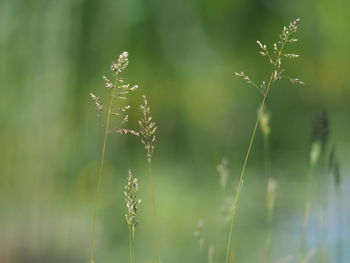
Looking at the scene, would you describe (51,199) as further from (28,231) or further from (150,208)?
(150,208)

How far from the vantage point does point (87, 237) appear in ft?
12.8

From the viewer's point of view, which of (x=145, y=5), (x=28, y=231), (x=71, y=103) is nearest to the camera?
(x=28, y=231)

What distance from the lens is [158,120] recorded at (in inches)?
199

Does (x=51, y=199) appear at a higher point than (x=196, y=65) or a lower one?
lower

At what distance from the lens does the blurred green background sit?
365cm

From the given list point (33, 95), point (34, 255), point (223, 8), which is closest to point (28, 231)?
point (34, 255)

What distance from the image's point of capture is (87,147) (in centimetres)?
407

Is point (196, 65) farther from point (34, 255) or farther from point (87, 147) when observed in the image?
point (34, 255)

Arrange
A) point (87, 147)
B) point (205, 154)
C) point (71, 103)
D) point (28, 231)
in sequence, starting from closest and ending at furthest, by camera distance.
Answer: point (28, 231) < point (71, 103) < point (87, 147) < point (205, 154)

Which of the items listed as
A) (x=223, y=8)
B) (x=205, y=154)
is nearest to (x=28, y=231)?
(x=205, y=154)

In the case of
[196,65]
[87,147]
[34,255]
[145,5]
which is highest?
[145,5]

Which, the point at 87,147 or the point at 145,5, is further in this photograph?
the point at 145,5

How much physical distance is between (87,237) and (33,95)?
2.50 ft

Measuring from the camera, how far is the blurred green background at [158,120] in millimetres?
3652
